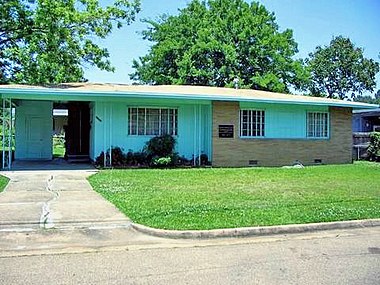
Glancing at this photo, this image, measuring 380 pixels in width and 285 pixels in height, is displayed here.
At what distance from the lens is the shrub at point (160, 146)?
18.6 m

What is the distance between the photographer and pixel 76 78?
31.0 m

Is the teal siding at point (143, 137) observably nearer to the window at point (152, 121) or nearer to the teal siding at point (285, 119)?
the window at point (152, 121)

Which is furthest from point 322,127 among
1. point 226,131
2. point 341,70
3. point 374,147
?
point 341,70

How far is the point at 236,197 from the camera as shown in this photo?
10547 mm

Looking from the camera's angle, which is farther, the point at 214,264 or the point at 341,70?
the point at 341,70

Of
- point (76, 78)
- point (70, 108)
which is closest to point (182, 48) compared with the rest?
point (76, 78)

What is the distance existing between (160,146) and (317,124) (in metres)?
8.06

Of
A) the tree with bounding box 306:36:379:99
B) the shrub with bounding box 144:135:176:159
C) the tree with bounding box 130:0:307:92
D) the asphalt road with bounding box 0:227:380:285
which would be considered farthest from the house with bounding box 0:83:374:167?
the tree with bounding box 306:36:379:99

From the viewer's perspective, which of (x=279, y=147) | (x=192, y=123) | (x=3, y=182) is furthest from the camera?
(x=279, y=147)

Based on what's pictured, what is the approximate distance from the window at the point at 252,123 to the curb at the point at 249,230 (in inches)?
486

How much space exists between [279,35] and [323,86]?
20.2 meters

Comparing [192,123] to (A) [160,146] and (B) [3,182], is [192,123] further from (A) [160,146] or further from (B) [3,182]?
(B) [3,182]

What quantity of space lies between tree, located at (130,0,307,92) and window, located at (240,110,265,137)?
63.2 ft

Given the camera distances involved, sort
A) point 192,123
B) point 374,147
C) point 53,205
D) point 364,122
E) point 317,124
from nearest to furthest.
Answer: point 53,205
point 192,123
point 317,124
point 374,147
point 364,122
